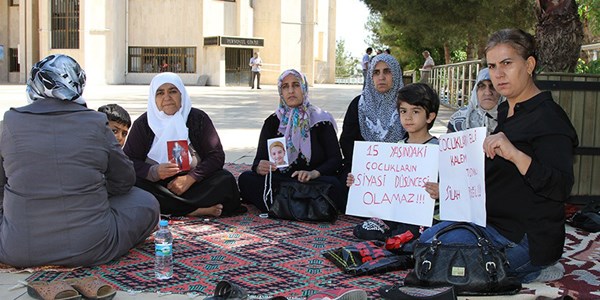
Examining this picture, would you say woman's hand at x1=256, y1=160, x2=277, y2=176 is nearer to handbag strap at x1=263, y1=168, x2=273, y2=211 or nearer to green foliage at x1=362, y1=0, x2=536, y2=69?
handbag strap at x1=263, y1=168, x2=273, y2=211

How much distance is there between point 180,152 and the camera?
5746mm

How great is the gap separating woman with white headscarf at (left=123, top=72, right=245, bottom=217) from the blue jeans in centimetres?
254

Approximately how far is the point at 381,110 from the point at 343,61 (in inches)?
3482

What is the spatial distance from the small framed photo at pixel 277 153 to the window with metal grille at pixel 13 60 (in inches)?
1709

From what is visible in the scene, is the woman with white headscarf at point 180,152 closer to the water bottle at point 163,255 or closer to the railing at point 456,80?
the water bottle at point 163,255

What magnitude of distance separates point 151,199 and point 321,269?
135 centimetres

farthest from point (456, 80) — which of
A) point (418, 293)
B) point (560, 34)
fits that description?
point (418, 293)

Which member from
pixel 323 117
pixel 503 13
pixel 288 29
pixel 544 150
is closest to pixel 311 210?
pixel 323 117

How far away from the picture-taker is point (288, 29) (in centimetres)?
4534

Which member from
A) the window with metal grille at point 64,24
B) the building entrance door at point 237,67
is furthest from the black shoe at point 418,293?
the window with metal grille at point 64,24

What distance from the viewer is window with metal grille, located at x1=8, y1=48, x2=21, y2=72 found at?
44906 millimetres

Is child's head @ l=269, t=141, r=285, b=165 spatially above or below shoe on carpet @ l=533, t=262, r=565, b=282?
above

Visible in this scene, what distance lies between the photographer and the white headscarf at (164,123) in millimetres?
5770

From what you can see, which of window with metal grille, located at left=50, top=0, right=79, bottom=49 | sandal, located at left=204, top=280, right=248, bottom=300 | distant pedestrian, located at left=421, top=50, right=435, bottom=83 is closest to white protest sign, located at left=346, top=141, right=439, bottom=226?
sandal, located at left=204, top=280, right=248, bottom=300
